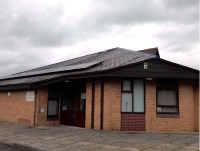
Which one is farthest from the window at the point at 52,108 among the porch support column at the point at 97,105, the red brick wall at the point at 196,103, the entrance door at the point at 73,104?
the red brick wall at the point at 196,103

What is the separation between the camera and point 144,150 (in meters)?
6.76

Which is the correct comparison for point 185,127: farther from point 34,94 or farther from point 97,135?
point 34,94

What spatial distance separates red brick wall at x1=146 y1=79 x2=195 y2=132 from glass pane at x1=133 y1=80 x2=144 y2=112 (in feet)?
0.84

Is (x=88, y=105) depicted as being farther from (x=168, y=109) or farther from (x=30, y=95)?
(x=168, y=109)

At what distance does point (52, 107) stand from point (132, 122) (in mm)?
4883

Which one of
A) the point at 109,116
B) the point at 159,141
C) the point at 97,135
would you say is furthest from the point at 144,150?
the point at 109,116

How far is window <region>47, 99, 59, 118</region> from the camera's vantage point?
12.9m

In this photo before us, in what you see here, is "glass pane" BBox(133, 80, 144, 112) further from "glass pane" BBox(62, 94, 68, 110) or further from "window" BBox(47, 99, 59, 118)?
"window" BBox(47, 99, 59, 118)

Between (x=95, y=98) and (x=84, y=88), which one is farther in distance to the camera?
(x=84, y=88)

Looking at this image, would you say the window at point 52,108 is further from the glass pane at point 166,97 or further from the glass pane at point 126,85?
the glass pane at point 166,97

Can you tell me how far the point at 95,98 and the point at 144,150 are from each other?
491cm

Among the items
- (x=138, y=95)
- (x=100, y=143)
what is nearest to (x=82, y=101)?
(x=138, y=95)

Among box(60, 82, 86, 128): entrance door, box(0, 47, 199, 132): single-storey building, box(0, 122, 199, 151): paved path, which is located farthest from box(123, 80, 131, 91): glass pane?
box(0, 122, 199, 151): paved path

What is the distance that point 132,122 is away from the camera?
1092cm
